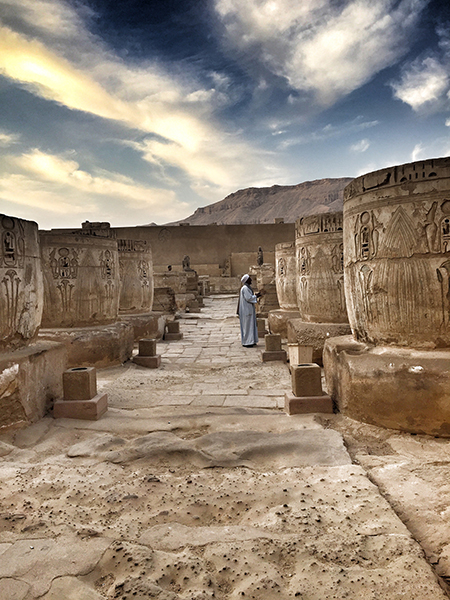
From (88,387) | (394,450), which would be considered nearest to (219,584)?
(394,450)

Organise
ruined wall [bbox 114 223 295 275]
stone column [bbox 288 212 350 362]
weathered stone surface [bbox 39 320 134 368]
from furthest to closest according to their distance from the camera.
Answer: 1. ruined wall [bbox 114 223 295 275]
2. weathered stone surface [bbox 39 320 134 368]
3. stone column [bbox 288 212 350 362]

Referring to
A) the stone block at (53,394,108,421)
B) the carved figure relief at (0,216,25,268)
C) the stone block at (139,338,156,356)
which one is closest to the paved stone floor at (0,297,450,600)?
the stone block at (53,394,108,421)

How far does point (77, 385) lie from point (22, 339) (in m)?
0.60

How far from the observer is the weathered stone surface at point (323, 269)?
5.51 m

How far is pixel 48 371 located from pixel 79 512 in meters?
1.82

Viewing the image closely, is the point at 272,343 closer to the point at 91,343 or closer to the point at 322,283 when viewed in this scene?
the point at 322,283

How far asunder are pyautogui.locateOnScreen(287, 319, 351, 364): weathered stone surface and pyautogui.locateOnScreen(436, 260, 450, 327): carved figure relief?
2.20 meters

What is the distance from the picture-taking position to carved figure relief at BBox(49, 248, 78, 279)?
5801 millimetres

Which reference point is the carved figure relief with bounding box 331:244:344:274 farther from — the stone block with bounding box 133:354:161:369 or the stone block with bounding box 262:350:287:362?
the stone block with bounding box 133:354:161:369

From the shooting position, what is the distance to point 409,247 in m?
3.17

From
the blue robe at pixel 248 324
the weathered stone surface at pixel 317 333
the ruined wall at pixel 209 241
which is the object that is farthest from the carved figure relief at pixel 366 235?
the ruined wall at pixel 209 241

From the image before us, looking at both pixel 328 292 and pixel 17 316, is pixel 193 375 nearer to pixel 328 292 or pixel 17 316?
pixel 328 292

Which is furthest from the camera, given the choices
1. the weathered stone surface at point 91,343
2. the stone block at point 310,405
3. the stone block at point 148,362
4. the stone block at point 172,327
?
the stone block at point 172,327

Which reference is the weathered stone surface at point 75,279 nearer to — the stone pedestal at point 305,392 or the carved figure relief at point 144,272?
the carved figure relief at point 144,272
